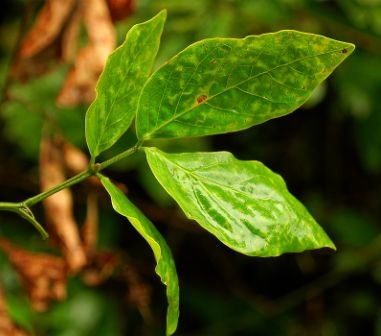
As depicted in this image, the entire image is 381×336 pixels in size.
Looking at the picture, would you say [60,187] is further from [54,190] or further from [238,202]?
[238,202]

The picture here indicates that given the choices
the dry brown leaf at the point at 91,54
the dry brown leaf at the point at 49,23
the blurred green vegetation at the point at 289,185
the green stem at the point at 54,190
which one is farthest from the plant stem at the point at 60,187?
the blurred green vegetation at the point at 289,185

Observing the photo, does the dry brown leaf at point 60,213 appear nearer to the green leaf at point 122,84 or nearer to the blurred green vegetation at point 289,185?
the blurred green vegetation at point 289,185

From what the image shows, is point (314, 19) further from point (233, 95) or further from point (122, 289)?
point (233, 95)

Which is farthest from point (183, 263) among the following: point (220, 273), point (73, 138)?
point (73, 138)

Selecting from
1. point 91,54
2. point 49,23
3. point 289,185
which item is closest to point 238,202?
point 91,54

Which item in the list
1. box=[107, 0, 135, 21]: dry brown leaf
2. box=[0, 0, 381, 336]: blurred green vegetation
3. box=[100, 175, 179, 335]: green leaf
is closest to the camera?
box=[100, 175, 179, 335]: green leaf

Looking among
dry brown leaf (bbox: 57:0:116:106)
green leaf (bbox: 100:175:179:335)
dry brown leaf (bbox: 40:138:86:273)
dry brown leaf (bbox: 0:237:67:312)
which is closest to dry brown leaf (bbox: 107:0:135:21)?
dry brown leaf (bbox: 57:0:116:106)

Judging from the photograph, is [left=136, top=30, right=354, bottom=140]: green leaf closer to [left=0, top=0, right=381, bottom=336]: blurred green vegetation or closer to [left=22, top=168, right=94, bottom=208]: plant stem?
[left=22, top=168, right=94, bottom=208]: plant stem
